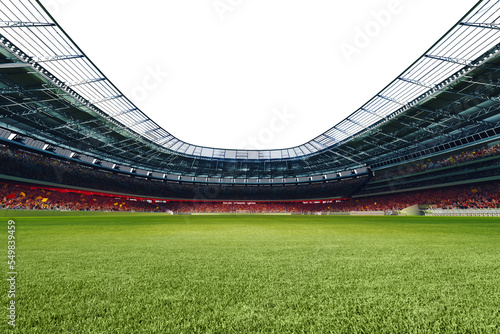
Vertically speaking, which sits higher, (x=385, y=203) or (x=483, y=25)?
(x=483, y=25)

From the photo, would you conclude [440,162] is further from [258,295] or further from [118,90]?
[118,90]

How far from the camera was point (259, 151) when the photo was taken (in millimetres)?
53688

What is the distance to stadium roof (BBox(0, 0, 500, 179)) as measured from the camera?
14969 mm

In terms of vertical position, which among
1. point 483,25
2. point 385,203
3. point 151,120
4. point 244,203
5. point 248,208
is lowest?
point 248,208

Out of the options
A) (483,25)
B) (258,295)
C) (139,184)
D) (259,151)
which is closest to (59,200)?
(139,184)

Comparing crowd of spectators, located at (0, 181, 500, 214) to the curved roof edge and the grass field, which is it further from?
the grass field

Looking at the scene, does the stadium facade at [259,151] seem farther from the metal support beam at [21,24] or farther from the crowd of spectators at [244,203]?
the crowd of spectators at [244,203]

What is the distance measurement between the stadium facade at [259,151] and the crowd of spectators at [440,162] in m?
0.68

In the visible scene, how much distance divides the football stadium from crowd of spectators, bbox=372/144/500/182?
0.22 metres

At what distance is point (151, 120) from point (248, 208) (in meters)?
33.6

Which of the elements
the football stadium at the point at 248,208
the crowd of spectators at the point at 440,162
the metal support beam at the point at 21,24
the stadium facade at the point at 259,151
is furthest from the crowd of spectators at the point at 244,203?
the metal support beam at the point at 21,24

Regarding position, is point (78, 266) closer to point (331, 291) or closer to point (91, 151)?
point (331, 291)

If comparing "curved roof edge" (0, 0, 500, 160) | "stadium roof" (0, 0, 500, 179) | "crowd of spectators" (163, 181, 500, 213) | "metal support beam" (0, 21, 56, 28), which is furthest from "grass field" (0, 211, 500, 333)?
"crowd of spectators" (163, 181, 500, 213)

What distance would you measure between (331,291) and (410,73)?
1031 inches
